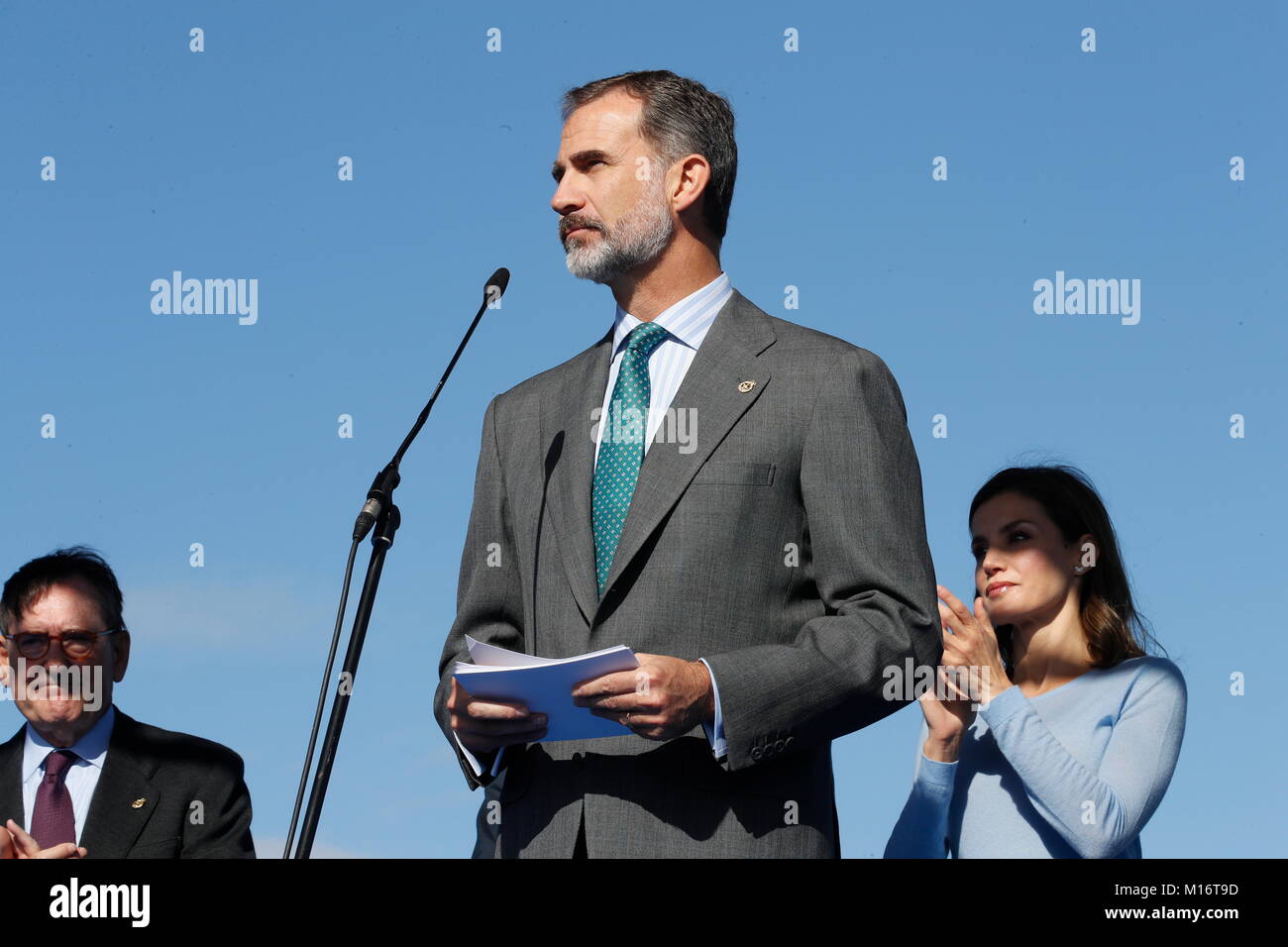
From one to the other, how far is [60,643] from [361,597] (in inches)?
76.2

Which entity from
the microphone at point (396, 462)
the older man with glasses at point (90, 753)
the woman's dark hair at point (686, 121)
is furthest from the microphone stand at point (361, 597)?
the older man with glasses at point (90, 753)

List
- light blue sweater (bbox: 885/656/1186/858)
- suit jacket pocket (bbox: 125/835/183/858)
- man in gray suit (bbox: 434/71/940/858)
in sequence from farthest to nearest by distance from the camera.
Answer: suit jacket pocket (bbox: 125/835/183/858) < light blue sweater (bbox: 885/656/1186/858) < man in gray suit (bbox: 434/71/940/858)

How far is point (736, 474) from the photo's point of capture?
11.4 ft

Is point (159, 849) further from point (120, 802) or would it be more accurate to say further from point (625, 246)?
point (625, 246)

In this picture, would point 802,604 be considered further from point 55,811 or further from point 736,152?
point 55,811

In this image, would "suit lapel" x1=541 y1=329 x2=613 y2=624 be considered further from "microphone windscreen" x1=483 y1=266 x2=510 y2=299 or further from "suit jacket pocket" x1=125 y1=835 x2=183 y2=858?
"suit jacket pocket" x1=125 y1=835 x2=183 y2=858

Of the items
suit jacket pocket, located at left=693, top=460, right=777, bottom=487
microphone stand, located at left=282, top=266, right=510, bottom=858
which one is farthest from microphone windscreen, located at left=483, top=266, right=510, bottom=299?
suit jacket pocket, located at left=693, top=460, right=777, bottom=487

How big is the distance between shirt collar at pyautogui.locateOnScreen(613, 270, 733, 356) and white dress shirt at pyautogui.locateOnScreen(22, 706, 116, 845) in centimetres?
233

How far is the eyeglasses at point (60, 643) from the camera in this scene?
5.09 metres

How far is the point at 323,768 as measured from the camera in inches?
135

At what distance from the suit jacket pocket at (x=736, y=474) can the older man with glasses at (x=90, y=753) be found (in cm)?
222

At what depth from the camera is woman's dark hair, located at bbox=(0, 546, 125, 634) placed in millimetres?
5148
